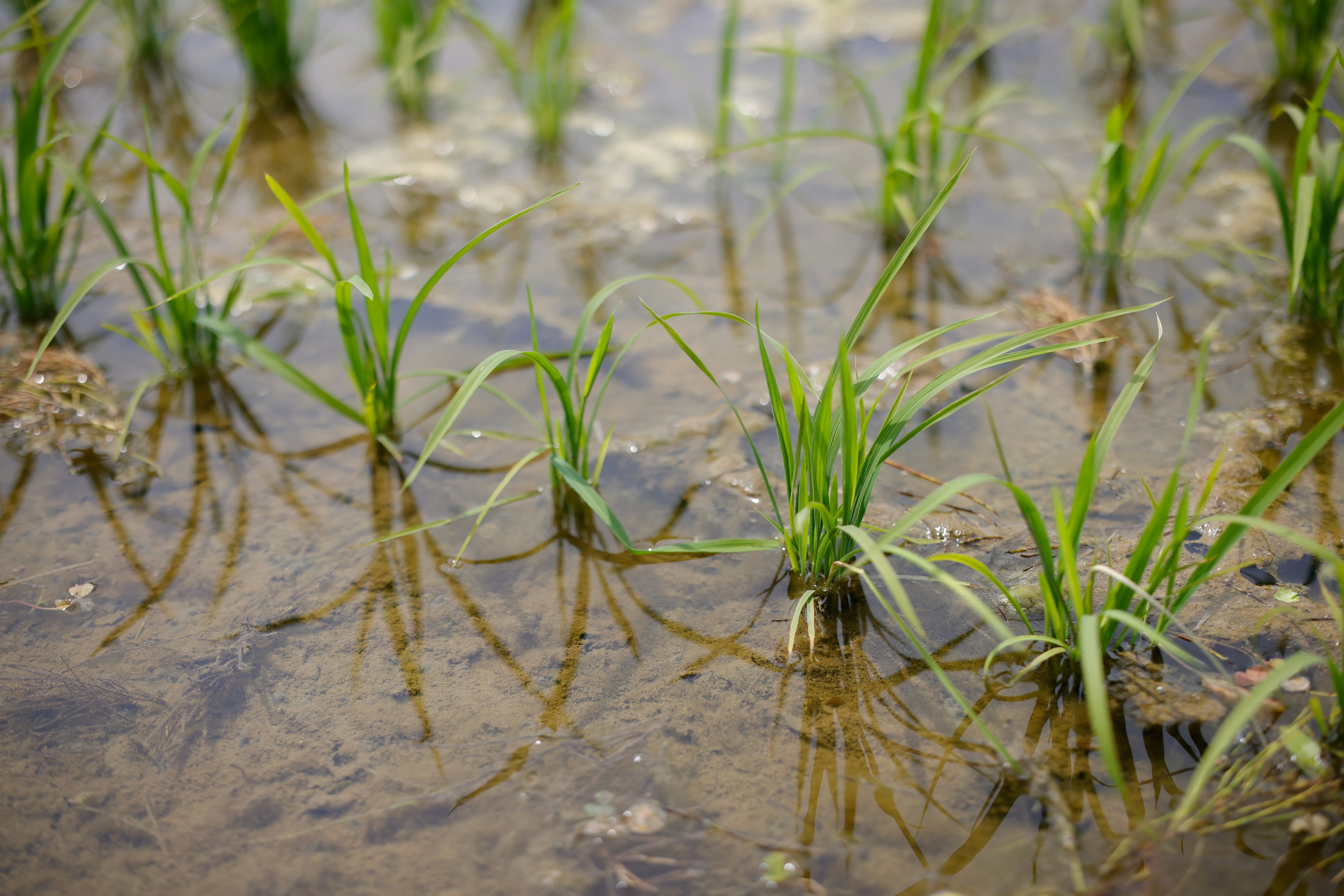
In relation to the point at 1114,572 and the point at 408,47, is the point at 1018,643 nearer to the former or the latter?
the point at 1114,572

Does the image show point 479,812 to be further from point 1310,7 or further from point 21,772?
point 1310,7

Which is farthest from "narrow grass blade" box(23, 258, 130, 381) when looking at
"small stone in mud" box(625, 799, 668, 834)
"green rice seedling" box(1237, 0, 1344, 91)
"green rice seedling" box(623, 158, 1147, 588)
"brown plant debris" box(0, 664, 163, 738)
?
"green rice seedling" box(1237, 0, 1344, 91)

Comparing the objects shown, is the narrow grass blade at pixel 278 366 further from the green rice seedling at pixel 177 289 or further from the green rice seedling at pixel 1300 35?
the green rice seedling at pixel 1300 35

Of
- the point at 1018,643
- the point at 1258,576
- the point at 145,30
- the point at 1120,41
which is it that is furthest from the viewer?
the point at 145,30

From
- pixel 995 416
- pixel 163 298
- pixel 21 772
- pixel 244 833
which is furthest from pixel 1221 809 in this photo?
pixel 163 298

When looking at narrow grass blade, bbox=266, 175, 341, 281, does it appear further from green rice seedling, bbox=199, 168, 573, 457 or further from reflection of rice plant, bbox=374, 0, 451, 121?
reflection of rice plant, bbox=374, 0, 451, 121

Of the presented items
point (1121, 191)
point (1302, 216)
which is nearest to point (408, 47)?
point (1121, 191)
